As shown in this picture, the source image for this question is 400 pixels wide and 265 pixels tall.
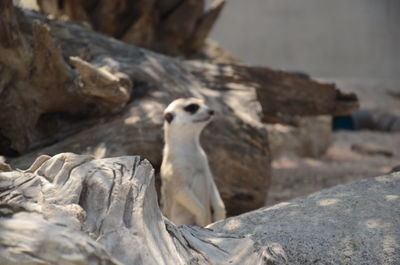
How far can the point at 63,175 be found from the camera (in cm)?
186

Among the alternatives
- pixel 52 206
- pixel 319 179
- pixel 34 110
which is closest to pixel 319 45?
pixel 319 179

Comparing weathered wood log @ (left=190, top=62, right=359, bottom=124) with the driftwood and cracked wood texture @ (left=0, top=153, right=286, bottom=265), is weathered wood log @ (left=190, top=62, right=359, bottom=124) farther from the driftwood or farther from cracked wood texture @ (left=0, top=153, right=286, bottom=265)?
cracked wood texture @ (left=0, top=153, right=286, bottom=265)

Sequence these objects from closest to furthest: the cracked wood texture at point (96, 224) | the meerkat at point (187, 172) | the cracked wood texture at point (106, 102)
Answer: the cracked wood texture at point (96, 224) → the cracked wood texture at point (106, 102) → the meerkat at point (187, 172)

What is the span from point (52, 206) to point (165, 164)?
235 centimetres

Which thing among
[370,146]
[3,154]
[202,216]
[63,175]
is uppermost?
[63,175]

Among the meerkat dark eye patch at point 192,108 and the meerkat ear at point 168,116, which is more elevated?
the meerkat dark eye patch at point 192,108

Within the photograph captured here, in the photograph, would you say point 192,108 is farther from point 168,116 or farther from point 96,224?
point 96,224

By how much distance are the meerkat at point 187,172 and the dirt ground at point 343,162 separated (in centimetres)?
→ 224

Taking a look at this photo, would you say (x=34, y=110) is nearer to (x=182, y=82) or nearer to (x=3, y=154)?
(x=3, y=154)

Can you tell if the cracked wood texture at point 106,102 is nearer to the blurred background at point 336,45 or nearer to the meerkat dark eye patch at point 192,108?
the meerkat dark eye patch at point 192,108

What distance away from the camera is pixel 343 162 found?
29.4 ft

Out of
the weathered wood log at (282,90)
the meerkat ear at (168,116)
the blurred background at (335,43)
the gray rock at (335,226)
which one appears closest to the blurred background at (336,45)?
the blurred background at (335,43)

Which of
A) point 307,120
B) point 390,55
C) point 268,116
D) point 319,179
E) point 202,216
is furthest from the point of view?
point 390,55

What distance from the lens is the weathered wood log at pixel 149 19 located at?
7.07m
